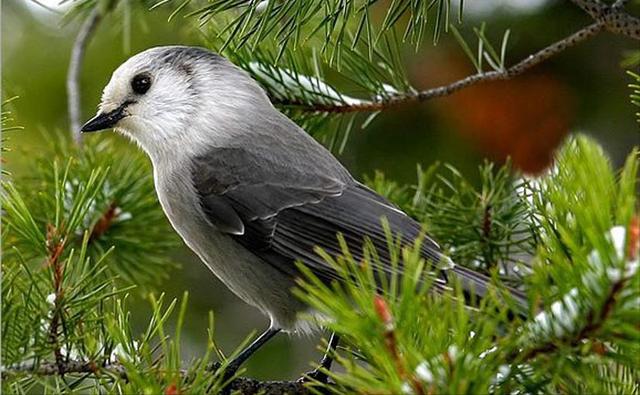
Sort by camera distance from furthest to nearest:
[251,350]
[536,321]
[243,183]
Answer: [243,183] < [251,350] < [536,321]

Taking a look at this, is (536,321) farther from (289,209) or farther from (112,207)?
(112,207)

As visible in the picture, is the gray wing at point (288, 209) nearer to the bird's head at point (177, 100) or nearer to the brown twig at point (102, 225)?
the bird's head at point (177, 100)

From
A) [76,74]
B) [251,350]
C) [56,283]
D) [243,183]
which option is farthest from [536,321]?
[76,74]

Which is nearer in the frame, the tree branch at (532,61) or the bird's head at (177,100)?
the tree branch at (532,61)

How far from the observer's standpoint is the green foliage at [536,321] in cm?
111

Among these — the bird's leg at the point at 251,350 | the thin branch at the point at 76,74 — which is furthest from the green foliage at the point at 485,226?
the thin branch at the point at 76,74

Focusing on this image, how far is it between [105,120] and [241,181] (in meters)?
0.38

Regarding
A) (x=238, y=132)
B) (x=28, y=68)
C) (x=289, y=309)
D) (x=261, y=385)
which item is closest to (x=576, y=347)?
(x=261, y=385)

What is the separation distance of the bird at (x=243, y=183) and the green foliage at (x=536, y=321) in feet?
2.35

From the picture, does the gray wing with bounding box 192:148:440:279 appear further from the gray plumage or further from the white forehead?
the white forehead

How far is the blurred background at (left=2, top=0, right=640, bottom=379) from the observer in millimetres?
3537

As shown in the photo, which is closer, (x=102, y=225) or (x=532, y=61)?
(x=532, y=61)

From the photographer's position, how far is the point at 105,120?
2445 millimetres

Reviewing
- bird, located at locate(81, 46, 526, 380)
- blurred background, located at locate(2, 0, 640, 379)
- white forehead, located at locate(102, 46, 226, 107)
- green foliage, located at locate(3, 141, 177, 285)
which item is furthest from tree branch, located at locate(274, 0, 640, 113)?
blurred background, located at locate(2, 0, 640, 379)
